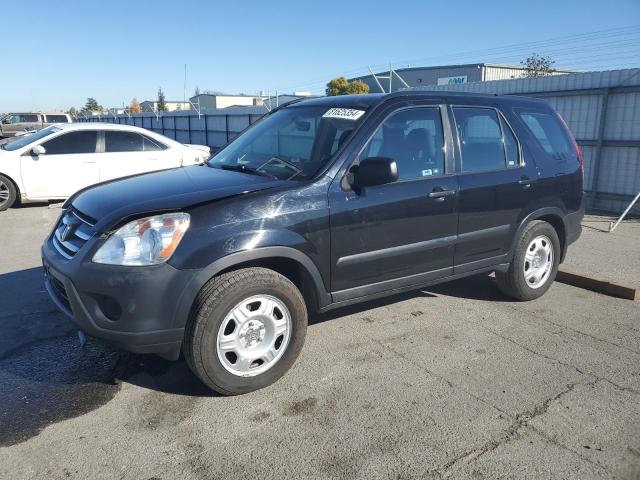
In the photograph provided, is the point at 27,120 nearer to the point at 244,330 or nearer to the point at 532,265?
the point at 532,265

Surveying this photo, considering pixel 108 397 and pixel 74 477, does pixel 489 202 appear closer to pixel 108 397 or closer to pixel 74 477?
pixel 108 397

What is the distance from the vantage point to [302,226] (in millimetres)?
3453

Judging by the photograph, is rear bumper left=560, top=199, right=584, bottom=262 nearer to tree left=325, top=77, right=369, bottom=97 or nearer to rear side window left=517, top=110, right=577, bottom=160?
rear side window left=517, top=110, right=577, bottom=160

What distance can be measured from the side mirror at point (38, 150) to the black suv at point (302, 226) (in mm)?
6512

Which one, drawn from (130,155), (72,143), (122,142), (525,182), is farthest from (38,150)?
(525,182)

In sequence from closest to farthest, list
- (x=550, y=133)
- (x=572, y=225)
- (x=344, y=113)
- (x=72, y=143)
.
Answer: (x=344, y=113) < (x=550, y=133) < (x=572, y=225) < (x=72, y=143)

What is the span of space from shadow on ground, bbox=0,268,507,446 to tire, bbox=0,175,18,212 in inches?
220

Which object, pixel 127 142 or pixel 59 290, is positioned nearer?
pixel 59 290

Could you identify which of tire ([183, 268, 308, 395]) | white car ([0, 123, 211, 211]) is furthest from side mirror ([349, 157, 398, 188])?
white car ([0, 123, 211, 211])

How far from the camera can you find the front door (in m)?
3.69

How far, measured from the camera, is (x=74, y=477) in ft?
8.50

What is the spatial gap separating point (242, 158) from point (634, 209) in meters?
8.09

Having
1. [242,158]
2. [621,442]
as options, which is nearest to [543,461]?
[621,442]

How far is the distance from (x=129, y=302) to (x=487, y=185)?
9.86 ft
